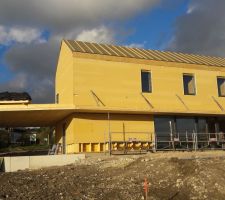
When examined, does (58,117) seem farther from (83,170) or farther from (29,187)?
(29,187)

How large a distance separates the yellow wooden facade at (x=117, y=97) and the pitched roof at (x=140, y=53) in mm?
358

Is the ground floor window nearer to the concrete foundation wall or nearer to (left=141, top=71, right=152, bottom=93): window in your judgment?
(left=141, top=71, right=152, bottom=93): window

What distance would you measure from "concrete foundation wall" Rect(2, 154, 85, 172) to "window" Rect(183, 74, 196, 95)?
966 centimetres

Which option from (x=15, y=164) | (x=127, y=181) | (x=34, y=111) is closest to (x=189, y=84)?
(x=34, y=111)

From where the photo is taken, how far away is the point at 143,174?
Result: 14.6m

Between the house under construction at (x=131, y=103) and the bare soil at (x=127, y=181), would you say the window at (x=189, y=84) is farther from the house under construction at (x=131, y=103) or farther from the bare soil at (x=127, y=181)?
the bare soil at (x=127, y=181)

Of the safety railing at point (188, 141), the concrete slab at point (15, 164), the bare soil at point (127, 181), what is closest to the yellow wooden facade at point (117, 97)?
the safety railing at point (188, 141)

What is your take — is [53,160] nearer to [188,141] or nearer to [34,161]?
[34,161]

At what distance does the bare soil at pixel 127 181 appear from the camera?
40.4 feet

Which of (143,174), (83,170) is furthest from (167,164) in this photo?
(83,170)

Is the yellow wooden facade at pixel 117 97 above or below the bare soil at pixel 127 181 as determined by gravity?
above

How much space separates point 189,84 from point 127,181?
46.8 feet

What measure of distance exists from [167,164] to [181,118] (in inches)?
419

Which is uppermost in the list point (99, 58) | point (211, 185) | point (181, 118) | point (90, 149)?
point (99, 58)
